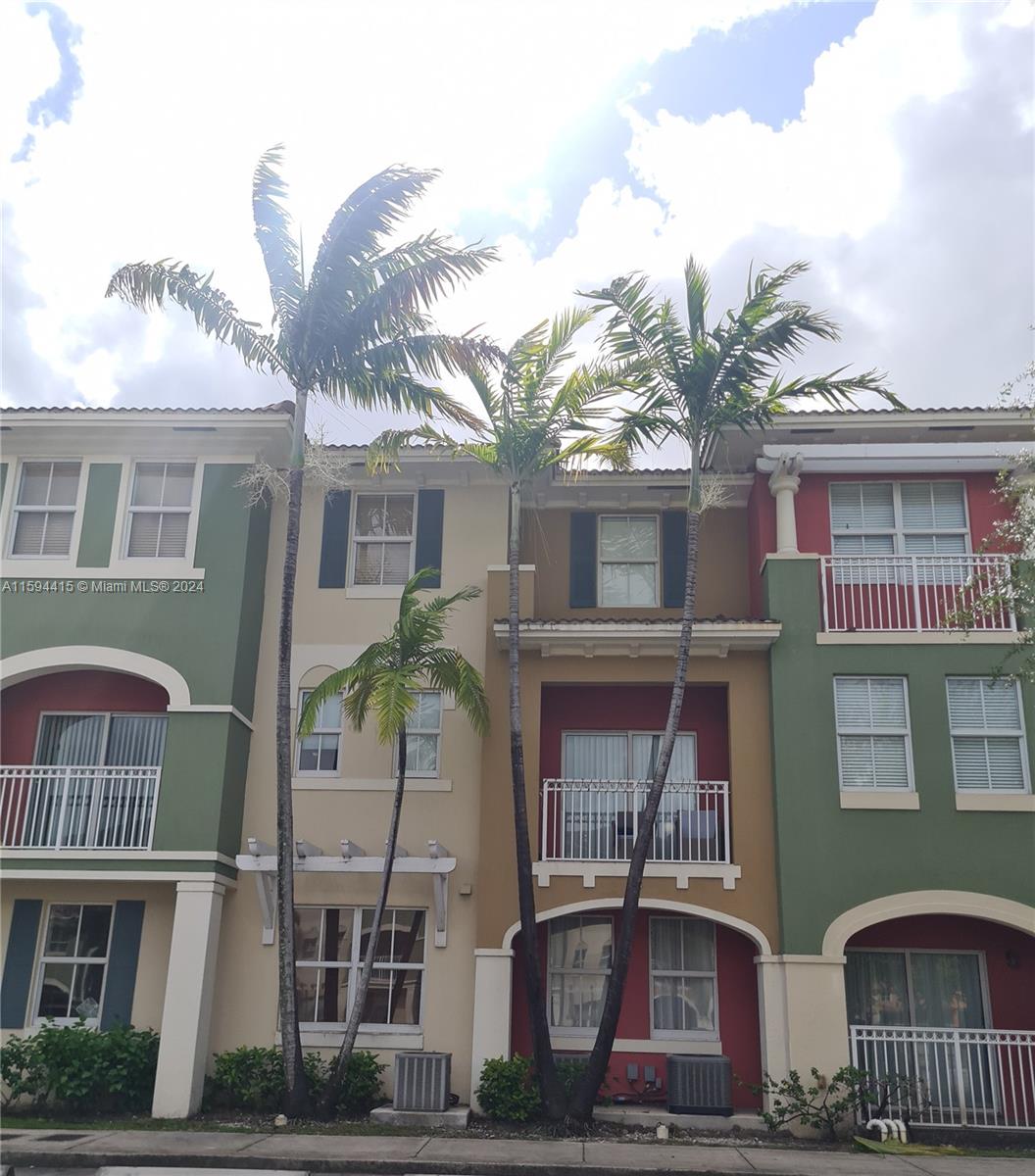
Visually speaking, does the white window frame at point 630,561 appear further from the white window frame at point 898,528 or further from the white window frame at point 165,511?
the white window frame at point 165,511

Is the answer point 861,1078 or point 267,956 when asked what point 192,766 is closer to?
point 267,956

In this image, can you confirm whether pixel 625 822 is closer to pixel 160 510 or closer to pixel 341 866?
pixel 341 866

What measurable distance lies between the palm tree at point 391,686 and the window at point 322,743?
1.81 metres

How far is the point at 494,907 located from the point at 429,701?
329 cm

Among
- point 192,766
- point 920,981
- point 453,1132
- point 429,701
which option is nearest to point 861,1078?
point 920,981

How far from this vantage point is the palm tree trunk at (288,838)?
1462 cm

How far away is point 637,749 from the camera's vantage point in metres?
18.2

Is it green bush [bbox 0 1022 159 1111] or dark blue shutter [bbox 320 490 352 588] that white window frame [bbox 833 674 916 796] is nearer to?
dark blue shutter [bbox 320 490 352 588]

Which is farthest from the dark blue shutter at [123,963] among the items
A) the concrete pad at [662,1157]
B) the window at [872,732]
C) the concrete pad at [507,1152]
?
the window at [872,732]

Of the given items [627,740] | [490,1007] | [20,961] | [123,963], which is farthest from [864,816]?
[20,961]

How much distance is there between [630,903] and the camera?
1462cm

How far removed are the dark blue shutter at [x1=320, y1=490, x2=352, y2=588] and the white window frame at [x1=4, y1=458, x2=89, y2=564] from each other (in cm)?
367

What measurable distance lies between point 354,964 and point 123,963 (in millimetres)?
3273

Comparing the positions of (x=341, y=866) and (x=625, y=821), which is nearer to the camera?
(x=341, y=866)
